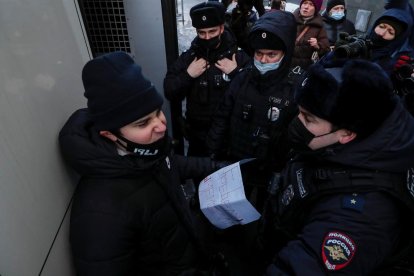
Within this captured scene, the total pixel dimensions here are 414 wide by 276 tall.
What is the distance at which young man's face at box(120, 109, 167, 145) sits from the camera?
1.14m

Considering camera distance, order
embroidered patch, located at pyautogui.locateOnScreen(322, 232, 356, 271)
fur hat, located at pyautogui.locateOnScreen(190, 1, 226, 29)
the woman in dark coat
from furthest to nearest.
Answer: the woman in dark coat < fur hat, located at pyautogui.locateOnScreen(190, 1, 226, 29) < embroidered patch, located at pyautogui.locateOnScreen(322, 232, 356, 271)

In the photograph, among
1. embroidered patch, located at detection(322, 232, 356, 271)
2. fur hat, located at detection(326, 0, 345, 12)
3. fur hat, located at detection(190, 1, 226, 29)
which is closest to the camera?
embroidered patch, located at detection(322, 232, 356, 271)

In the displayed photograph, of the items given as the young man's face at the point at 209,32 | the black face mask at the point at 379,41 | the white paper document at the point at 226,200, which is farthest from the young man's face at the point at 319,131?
the black face mask at the point at 379,41

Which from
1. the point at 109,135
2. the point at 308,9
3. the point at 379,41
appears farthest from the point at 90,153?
the point at 308,9

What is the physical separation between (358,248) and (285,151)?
1.23 metres

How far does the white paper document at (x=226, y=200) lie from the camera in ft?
4.55

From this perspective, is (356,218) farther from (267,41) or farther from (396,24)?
(396,24)

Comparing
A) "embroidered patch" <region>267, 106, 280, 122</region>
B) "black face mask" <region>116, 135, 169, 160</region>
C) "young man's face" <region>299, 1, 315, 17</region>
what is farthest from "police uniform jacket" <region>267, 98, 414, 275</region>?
"young man's face" <region>299, 1, 315, 17</region>

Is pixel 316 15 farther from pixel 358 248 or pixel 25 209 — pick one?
pixel 25 209

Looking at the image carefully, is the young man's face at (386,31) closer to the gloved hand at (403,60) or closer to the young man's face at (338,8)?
the gloved hand at (403,60)

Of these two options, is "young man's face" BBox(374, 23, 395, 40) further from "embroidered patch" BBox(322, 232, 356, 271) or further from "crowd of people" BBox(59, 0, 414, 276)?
"embroidered patch" BBox(322, 232, 356, 271)

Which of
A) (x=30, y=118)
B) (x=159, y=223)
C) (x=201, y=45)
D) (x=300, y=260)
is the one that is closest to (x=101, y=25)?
(x=201, y=45)

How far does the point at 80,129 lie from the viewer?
43.1 inches

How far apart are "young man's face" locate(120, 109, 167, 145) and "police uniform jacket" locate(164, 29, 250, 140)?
4.30 feet
